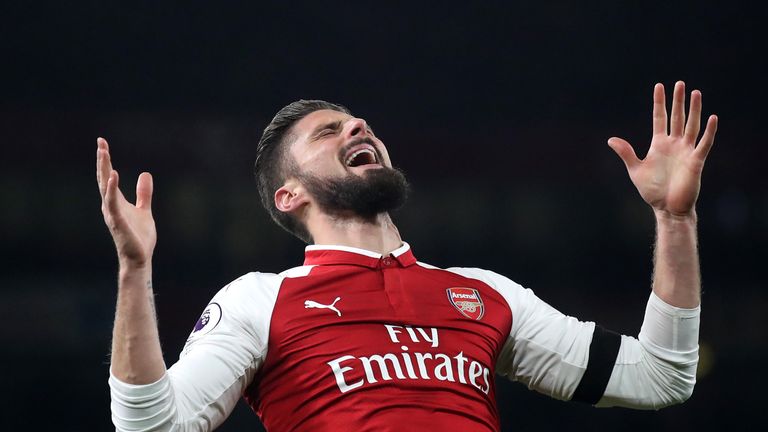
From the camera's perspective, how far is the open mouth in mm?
2758

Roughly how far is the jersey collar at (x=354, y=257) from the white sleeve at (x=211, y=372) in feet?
0.55

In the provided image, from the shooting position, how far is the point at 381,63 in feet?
17.7

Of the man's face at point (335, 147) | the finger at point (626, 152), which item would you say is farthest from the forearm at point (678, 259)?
the man's face at point (335, 147)

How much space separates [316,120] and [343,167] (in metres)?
0.24

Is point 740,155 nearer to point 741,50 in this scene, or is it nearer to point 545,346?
point 741,50

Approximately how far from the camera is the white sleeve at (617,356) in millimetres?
2504

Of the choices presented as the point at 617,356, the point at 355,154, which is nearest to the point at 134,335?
the point at 355,154

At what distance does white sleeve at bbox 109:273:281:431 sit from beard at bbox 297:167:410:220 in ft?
1.05

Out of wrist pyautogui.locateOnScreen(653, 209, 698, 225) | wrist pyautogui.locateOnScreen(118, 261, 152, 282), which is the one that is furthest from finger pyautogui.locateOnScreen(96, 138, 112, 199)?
wrist pyautogui.locateOnScreen(653, 209, 698, 225)

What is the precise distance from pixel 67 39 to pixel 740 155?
3.73 m

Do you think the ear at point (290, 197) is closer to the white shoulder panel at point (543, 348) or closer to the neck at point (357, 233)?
the neck at point (357, 233)

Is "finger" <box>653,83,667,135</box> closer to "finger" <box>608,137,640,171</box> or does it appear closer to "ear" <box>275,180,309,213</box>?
"finger" <box>608,137,640,171</box>

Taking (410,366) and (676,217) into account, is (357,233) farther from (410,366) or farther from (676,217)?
(676,217)

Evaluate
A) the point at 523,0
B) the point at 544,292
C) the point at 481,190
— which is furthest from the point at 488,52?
the point at 544,292
